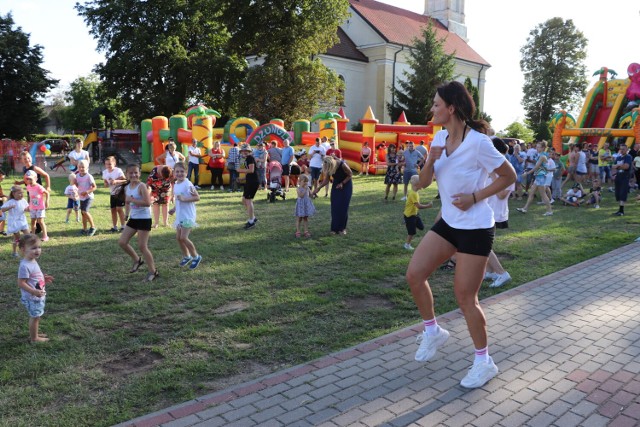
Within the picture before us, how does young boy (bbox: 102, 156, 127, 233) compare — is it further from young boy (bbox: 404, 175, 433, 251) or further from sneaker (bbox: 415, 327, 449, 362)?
sneaker (bbox: 415, 327, 449, 362)

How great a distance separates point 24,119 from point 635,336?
43.6 meters

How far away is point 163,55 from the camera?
36.6 meters

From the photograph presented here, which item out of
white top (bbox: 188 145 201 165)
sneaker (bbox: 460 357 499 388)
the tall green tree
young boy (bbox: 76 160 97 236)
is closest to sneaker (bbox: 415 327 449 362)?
sneaker (bbox: 460 357 499 388)

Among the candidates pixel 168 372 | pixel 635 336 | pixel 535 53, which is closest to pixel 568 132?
pixel 635 336

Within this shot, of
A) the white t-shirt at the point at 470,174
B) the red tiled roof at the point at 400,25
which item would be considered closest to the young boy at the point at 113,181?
the white t-shirt at the point at 470,174

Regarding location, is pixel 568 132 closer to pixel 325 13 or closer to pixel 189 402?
pixel 325 13

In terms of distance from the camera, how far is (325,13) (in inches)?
1252

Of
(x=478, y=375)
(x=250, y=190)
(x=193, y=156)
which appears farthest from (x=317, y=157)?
(x=478, y=375)

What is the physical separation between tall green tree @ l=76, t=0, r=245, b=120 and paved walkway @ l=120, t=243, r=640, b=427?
111 feet

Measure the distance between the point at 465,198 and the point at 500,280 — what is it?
3.71 metres

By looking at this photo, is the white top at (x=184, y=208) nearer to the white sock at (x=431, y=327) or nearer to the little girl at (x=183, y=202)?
the little girl at (x=183, y=202)

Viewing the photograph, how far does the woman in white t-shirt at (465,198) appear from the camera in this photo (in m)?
3.69

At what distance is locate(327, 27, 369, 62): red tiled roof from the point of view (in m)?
46.8

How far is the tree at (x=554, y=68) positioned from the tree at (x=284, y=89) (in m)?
33.0
